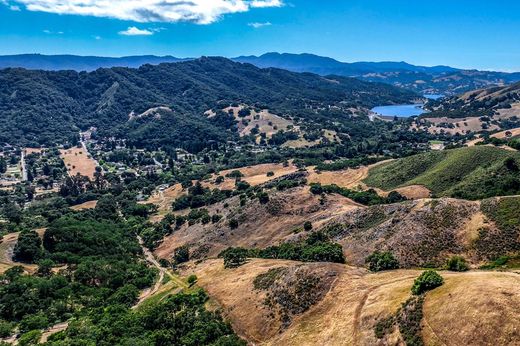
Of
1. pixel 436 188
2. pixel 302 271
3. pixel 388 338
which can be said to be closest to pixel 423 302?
pixel 388 338

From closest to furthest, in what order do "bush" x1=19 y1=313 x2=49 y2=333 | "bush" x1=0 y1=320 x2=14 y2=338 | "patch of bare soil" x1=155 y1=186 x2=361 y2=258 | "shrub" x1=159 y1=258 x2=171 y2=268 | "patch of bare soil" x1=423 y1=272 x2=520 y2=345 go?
"patch of bare soil" x1=423 y1=272 x2=520 y2=345 < "bush" x1=0 y1=320 x2=14 y2=338 < "bush" x1=19 y1=313 x2=49 y2=333 < "shrub" x1=159 y1=258 x2=171 y2=268 < "patch of bare soil" x1=155 y1=186 x2=361 y2=258

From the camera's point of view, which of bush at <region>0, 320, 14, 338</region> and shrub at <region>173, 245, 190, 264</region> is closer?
bush at <region>0, 320, 14, 338</region>

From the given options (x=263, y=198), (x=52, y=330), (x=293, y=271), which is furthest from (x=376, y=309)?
(x=263, y=198)

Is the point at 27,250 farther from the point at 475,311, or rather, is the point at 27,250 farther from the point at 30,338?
the point at 475,311

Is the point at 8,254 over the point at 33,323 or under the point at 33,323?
under

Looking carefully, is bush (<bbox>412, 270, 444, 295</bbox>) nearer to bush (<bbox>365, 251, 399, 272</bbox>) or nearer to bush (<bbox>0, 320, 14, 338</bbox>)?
bush (<bbox>365, 251, 399, 272</bbox>)

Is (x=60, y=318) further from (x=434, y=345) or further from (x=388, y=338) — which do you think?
(x=434, y=345)

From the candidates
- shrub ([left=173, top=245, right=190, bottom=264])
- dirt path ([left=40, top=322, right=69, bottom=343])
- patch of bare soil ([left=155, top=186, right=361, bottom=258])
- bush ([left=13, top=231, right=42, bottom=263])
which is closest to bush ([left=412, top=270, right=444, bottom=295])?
patch of bare soil ([left=155, top=186, right=361, bottom=258])
